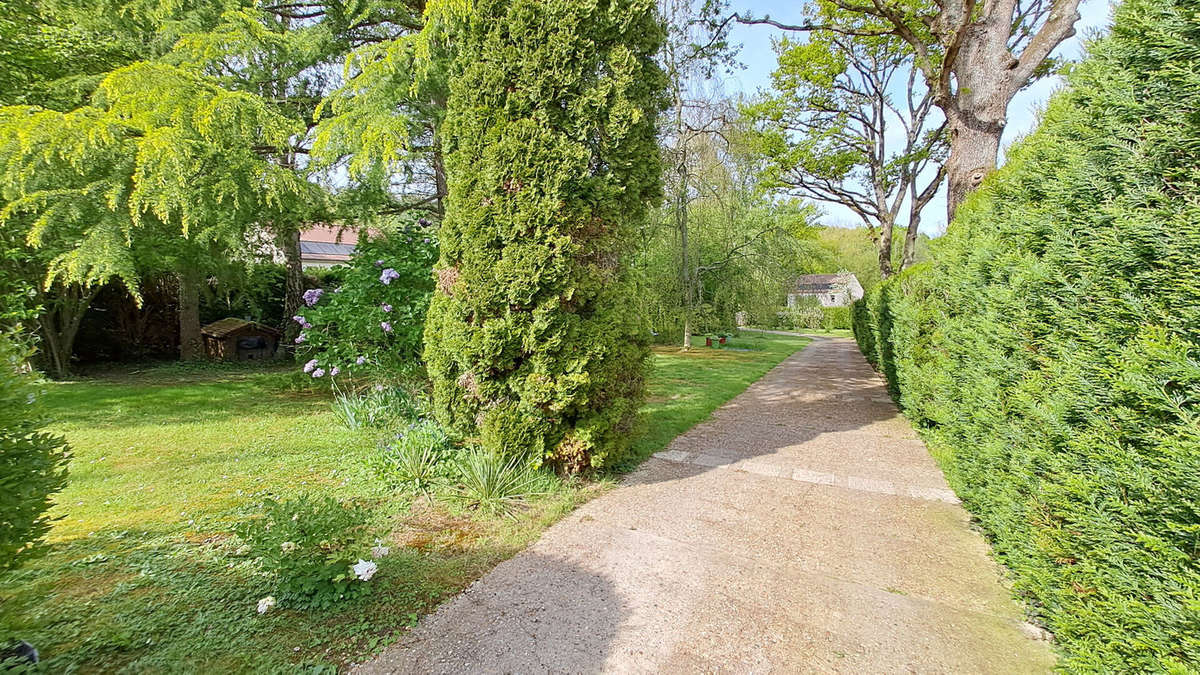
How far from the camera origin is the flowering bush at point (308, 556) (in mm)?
2373

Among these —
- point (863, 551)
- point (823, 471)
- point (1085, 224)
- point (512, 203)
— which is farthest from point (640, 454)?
point (1085, 224)

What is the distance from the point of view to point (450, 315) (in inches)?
157

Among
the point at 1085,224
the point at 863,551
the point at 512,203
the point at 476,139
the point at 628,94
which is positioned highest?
the point at 628,94

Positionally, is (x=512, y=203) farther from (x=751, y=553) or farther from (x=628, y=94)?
(x=751, y=553)

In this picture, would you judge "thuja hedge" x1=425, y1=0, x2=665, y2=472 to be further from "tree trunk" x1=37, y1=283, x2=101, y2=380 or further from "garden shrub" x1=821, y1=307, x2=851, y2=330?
"garden shrub" x1=821, y1=307, x2=851, y2=330

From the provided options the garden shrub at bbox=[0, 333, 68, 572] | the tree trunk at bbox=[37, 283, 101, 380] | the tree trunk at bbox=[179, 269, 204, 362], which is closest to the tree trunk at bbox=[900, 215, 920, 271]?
the garden shrub at bbox=[0, 333, 68, 572]

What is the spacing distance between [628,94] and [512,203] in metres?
1.38

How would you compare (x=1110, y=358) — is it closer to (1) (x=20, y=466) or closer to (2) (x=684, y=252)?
(1) (x=20, y=466)

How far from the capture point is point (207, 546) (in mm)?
2955

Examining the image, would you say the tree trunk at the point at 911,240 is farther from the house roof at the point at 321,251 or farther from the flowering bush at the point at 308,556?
the house roof at the point at 321,251

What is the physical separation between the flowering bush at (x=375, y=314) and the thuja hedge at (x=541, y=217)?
2078 mm

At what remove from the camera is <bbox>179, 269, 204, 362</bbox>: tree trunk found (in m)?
10.7

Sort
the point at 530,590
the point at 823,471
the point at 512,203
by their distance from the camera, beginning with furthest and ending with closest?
the point at 823,471 → the point at 512,203 → the point at 530,590

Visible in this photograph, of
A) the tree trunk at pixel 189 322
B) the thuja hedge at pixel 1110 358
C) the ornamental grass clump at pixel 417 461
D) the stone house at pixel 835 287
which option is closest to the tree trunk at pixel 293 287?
the tree trunk at pixel 189 322
